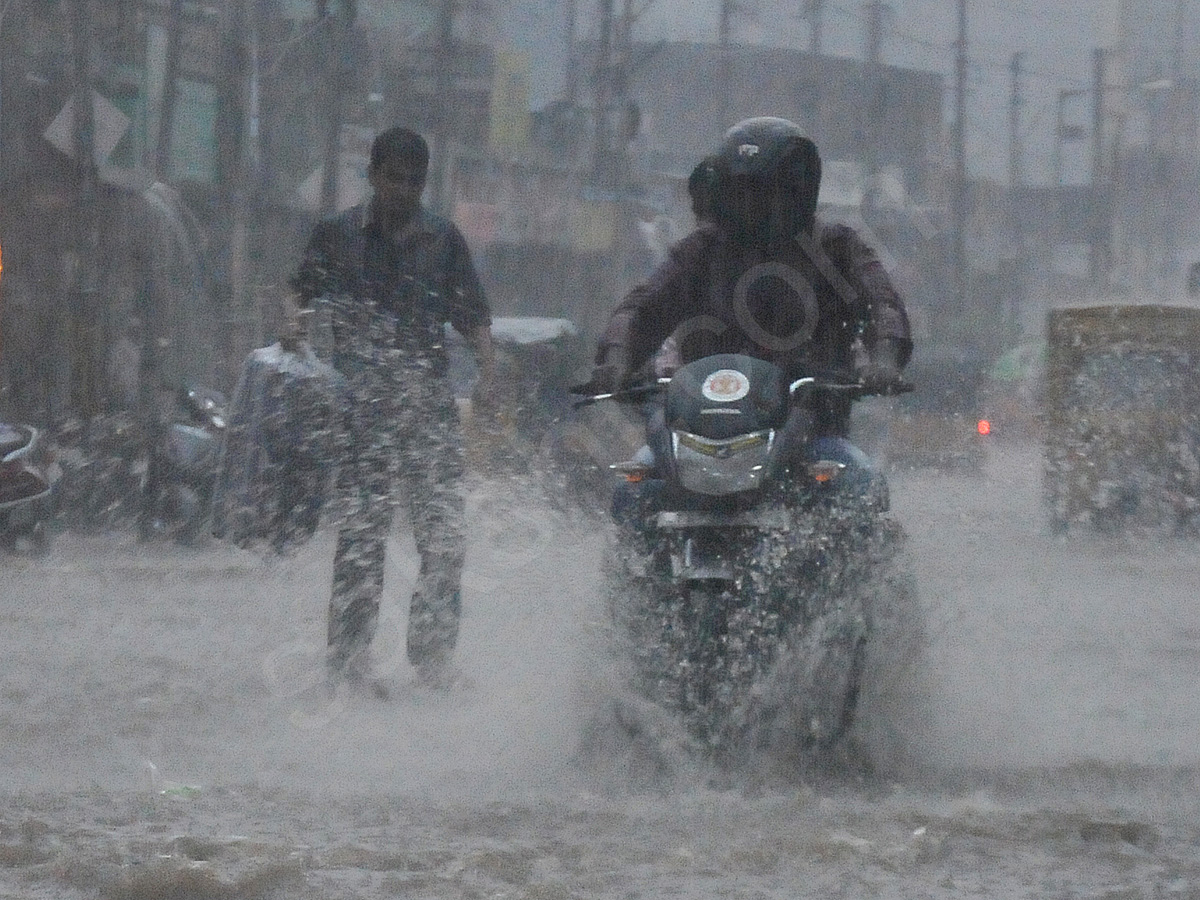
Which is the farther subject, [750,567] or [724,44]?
[724,44]

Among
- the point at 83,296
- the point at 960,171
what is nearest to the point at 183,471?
the point at 83,296

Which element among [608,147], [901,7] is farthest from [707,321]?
[901,7]

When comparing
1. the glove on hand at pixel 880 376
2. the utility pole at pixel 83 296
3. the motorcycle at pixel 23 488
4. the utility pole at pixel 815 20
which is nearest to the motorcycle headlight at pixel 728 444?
the glove on hand at pixel 880 376

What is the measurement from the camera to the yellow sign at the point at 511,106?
33.9m

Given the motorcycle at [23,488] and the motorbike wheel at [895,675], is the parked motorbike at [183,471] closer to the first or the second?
the motorcycle at [23,488]

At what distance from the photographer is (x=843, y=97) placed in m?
54.0

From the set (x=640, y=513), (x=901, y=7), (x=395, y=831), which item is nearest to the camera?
(x=395, y=831)

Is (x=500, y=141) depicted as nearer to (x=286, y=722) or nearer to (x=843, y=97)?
(x=843, y=97)

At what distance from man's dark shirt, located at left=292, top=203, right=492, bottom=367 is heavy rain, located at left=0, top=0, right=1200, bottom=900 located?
0.01 m

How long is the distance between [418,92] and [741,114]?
24.0 meters

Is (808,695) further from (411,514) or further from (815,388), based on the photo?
(411,514)

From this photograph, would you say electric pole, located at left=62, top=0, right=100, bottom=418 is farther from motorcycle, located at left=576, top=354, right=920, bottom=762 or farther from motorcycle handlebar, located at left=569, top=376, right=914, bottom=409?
motorcycle, located at left=576, top=354, right=920, bottom=762

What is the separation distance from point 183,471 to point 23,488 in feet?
8.50

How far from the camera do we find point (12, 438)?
1101cm
